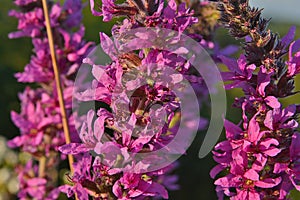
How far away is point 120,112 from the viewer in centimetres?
129

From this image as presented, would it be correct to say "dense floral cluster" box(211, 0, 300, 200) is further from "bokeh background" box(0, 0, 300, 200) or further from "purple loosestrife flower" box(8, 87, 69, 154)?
"bokeh background" box(0, 0, 300, 200)

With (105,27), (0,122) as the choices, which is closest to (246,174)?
(0,122)

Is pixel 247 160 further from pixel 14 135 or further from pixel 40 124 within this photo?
pixel 14 135

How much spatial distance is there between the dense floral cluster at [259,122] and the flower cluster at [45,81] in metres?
0.84

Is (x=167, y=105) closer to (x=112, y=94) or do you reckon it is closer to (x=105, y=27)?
(x=112, y=94)

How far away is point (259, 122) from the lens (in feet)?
4.33

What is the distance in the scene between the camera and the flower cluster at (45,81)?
6.89 feet

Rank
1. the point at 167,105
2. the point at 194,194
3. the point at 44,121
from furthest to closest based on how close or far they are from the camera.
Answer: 1. the point at 194,194
2. the point at 44,121
3. the point at 167,105

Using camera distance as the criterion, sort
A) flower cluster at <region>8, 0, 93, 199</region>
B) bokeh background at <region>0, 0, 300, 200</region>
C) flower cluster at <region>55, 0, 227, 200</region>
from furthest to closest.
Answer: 1. bokeh background at <region>0, 0, 300, 200</region>
2. flower cluster at <region>8, 0, 93, 199</region>
3. flower cluster at <region>55, 0, 227, 200</region>

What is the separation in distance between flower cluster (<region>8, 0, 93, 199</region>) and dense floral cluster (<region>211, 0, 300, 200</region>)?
0.84 meters

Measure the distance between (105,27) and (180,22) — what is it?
5176 millimetres

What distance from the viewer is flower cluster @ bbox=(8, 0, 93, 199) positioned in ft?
6.89

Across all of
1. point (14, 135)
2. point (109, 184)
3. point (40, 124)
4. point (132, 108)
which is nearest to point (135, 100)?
point (132, 108)

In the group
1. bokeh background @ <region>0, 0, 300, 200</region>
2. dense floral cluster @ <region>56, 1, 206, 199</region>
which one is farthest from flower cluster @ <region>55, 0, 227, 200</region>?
bokeh background @ <region>0, 0, 300, 200</region>
